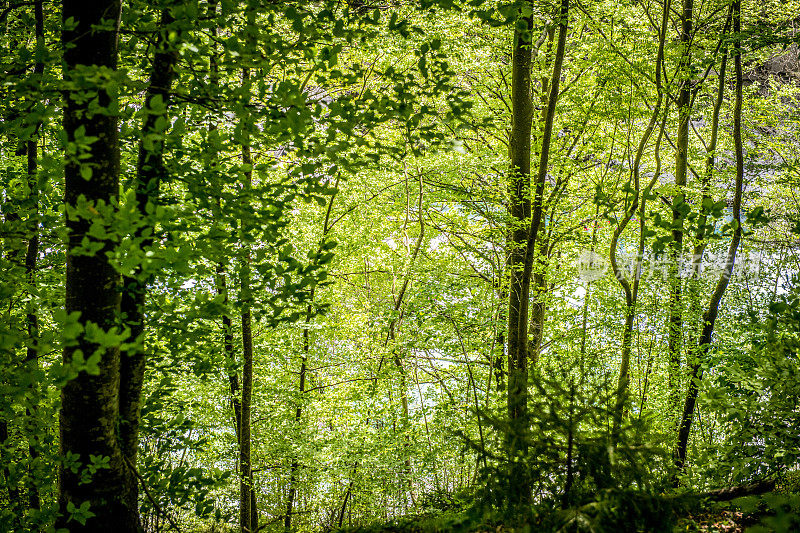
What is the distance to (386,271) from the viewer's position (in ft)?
44.0

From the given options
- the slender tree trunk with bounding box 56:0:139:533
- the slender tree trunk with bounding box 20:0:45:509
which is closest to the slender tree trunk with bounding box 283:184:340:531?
the slender tree trunk with bounding box 20:0:45:509

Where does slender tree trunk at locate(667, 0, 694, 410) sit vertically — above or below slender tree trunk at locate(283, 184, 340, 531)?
above

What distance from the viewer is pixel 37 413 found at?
3.62 metres

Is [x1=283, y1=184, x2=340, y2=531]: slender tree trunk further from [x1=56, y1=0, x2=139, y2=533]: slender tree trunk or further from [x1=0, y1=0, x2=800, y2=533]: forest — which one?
[x1=56, y1=0, x2=139, y2=533]: slender tree trunk

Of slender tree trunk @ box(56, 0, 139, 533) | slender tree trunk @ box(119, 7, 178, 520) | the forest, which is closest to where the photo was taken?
the forest

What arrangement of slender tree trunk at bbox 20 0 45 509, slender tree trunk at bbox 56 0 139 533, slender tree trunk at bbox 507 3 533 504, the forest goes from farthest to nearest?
1. slender tree trunk at bbox 507 3 533 504
2. slender tree trunk at bbox 56 0 139 533
3. the forest
4. slender tree trunk at bbox 20 0 45 509

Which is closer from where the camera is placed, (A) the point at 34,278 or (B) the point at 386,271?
(A) the point at 34,278

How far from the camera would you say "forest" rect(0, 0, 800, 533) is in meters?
2.81

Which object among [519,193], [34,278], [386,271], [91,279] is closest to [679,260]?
[519,193]

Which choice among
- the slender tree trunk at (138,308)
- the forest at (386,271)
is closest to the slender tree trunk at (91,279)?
the forest at (386,271)

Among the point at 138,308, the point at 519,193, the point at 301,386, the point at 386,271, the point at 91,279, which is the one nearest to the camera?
the point at 91,279

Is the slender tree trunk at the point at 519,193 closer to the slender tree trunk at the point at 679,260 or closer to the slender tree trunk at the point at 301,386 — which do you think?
the slender tree trunk at the point at 679,260

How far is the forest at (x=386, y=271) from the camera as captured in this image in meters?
2.81

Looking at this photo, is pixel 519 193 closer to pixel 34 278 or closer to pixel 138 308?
pixel 138 308
